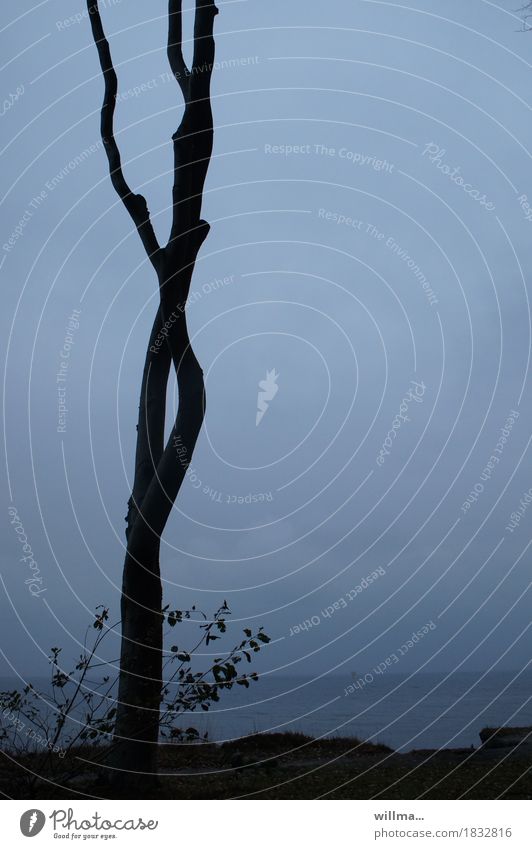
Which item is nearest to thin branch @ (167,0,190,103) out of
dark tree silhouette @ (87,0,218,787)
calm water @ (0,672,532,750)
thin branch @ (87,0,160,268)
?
dark tree silhouette @ (87,0,218,787)

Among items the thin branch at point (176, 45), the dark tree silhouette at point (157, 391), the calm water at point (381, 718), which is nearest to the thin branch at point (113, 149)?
the dark tree silhouette at point (157, 391)

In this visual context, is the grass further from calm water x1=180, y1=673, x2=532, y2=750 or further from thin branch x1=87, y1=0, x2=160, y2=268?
thin branch x1=87, y1=0, x2=160, y2=268

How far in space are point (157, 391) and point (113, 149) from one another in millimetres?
2932

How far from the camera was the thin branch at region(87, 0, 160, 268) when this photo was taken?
9188 mm

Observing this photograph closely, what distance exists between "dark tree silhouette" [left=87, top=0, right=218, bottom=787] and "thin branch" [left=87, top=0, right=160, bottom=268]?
1 cm

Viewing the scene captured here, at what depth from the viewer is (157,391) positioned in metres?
9.10

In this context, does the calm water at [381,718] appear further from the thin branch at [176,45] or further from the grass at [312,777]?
the thin branch at [176,45]

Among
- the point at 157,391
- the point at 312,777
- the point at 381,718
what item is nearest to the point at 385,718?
the point at 381,718

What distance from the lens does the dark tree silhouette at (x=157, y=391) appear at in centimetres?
823

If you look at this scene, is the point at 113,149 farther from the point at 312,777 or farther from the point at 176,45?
the point at 312,777

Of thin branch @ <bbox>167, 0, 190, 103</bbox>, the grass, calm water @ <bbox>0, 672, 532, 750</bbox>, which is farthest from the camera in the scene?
calm water @ <bbox>0, 672, 532, 750</bbox>
